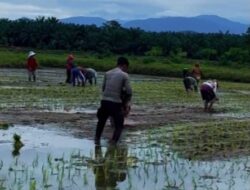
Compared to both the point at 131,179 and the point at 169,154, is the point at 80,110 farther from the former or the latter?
the point at 131,179

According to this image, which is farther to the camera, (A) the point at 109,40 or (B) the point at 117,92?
(A) the point at 109,40

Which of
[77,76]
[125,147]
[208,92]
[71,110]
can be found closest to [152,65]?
[77,76]

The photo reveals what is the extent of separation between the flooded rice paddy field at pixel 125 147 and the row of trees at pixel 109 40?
3309 centimetres

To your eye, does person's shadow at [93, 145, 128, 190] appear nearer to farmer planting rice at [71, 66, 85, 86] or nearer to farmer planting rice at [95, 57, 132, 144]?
farmer planting rice at [95, 57, 132, 144]

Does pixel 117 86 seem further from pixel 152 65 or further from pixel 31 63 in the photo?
pixel 152 65

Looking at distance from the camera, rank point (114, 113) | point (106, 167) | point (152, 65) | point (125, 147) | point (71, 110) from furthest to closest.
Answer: point (152, 65), point (71, 110), point (114, 113), point (125, 147), point (106, 167)

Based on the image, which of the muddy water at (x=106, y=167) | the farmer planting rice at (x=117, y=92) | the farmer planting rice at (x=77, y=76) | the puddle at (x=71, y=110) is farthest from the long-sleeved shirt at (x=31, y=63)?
the farmer planting rice at (x=117, y=92)

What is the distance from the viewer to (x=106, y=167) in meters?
10.6

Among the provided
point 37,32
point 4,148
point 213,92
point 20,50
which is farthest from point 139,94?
point 37,32

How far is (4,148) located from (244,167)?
425cm

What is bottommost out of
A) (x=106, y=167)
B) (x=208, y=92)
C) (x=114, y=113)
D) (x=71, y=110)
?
(x=71, y=110)

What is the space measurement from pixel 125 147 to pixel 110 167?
214 centimetres

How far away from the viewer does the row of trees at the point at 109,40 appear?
5528cm

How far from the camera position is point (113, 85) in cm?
1284
